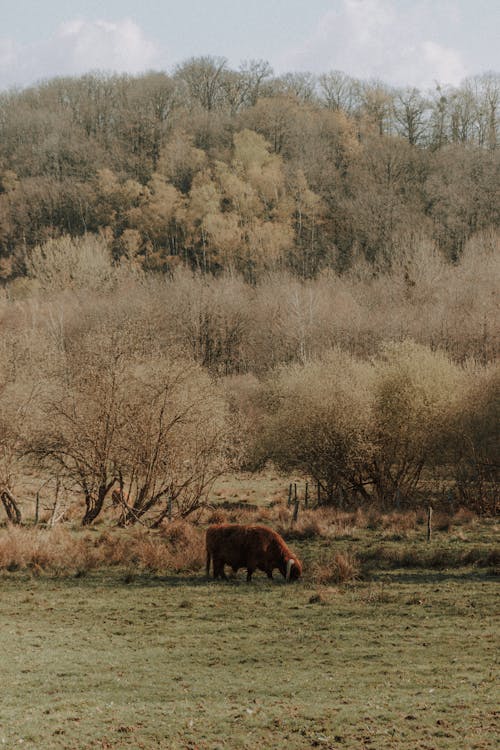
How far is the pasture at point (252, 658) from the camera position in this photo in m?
11.1

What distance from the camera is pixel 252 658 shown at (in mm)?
15078

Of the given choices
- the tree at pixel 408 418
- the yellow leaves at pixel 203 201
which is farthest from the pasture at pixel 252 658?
the yellow leaves at pixel 203 201

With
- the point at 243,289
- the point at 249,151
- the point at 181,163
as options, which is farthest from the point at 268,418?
the point at 181,163

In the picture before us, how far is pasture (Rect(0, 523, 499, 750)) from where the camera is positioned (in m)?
11.1

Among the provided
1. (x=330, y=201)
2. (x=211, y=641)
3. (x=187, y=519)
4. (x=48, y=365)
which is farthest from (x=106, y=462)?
(x=330, y=201)

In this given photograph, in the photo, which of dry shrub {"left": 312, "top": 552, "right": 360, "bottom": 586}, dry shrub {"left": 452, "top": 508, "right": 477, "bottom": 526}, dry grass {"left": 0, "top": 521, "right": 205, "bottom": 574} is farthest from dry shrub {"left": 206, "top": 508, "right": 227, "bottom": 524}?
dry shrub {"left": 452, "top": 508, "right": 477, "bottom": 526}

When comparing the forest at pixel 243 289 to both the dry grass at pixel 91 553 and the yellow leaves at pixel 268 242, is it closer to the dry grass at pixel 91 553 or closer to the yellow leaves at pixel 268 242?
the yellow leaves at pixel 268 242

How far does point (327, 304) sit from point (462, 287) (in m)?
11.6

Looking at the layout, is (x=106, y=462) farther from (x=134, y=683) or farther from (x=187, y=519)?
(x=134, y=683)

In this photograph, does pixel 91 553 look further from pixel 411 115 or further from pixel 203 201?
pixel 411 115

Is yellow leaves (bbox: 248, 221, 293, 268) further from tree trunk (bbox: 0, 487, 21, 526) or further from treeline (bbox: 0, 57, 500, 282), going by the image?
tree trunk (bbox: 0, 487, 21, 526)

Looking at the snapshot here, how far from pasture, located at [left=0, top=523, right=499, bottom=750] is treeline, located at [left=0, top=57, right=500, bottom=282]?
6034 cm

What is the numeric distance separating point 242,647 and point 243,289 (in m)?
61.1

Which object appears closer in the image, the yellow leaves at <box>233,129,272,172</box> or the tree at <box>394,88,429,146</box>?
the yellow leaves at <box>233,129,272,172</box>
